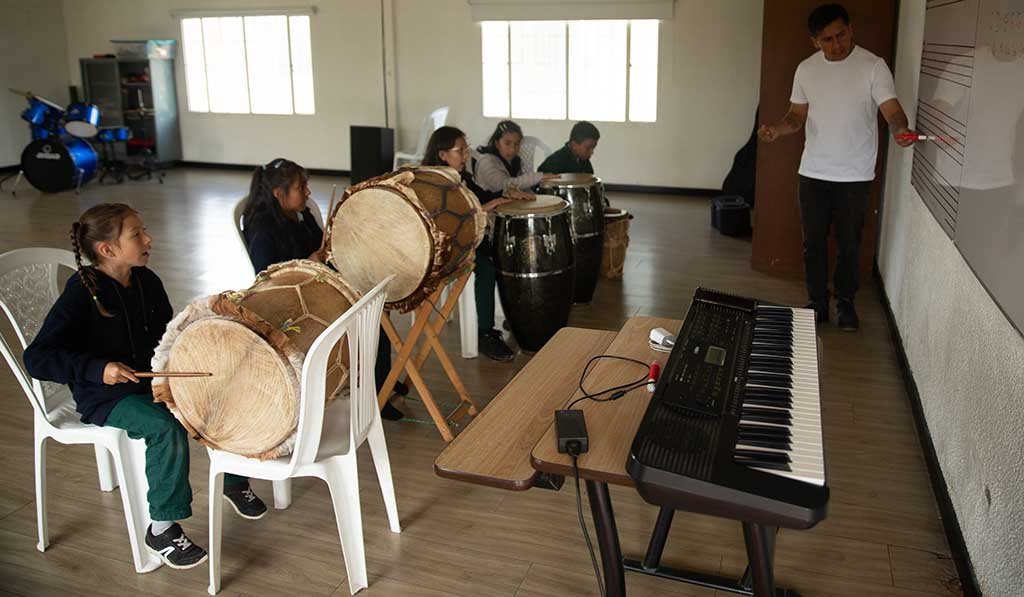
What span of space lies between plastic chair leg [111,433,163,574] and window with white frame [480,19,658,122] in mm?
7423

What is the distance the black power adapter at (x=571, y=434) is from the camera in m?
1.69

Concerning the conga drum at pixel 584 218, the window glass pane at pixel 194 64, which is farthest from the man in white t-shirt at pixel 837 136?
the window glass pane at pixel 194 64

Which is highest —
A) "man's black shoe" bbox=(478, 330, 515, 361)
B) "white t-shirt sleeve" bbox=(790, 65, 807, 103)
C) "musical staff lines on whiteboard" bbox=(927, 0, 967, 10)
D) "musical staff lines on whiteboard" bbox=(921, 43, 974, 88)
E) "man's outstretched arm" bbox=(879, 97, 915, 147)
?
"musical staff lines on whiteboard" bbox=(927, 0, 967, 10)

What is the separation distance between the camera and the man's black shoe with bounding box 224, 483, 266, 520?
2.96 m

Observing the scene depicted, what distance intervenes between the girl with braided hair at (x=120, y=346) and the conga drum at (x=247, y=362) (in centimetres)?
27

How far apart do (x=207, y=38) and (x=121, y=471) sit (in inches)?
388

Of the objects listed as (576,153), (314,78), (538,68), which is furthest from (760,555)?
(314,78)

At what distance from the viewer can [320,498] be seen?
3.10 metres

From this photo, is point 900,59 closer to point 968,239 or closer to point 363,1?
point 968,239

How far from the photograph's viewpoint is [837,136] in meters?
4.47

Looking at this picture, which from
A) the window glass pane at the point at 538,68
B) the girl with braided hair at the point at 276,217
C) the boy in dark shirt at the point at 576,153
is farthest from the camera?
the window glass pane at the point at 538,68

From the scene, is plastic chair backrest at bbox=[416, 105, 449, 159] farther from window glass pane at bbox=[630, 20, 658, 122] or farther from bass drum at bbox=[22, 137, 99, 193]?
bass drum at bbox=[22, 137, 99, 193]

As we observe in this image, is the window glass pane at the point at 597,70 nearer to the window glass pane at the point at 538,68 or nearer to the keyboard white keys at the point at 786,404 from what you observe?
the window glass pane at the point at 538,68

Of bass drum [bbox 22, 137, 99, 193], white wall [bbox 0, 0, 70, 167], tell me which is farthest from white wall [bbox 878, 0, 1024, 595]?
white wall [bbox 0, 0, 70, 167]
